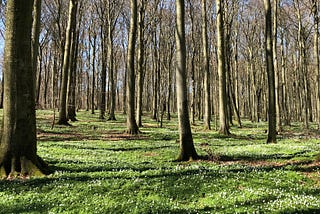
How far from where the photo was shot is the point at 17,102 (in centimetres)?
1028

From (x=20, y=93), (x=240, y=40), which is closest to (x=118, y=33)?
(x=240, y=40)

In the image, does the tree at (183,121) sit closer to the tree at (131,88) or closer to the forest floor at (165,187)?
the forest floor at (165,187)

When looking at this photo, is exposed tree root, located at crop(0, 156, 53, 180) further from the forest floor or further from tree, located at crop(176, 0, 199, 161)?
tree, located at crop(176, 0, 199, 161)

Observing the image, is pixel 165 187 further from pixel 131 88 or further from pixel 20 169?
pixel 131 88

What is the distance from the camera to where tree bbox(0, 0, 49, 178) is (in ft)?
33.2

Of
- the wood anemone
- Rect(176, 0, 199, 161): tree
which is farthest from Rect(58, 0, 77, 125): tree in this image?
the wood anemone

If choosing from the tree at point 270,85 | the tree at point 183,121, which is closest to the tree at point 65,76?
the tree at point 183,121

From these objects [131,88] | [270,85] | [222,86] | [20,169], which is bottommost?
[20,169]

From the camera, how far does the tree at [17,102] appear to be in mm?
10133

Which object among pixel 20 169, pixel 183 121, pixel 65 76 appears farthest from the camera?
pixel 65 76

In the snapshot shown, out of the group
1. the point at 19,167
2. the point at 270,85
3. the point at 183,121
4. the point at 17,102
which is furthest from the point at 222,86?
the point at 19,167

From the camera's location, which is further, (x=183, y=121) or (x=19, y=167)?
(x=183, y=121)

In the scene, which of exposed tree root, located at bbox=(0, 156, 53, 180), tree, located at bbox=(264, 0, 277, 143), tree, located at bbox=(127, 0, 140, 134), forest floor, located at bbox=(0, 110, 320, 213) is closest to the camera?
forest floor, located at bbox=(0, 110, 320, 213)

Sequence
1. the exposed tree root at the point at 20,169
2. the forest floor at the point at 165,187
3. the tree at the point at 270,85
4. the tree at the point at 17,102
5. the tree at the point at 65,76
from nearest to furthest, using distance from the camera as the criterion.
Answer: the forest floor at the point at 165,187 → the exposed tree root at the point at 20,169 → the tree at the point at 17,102 → the tree at the point at 270,85 → the tree at the point at 65,76
